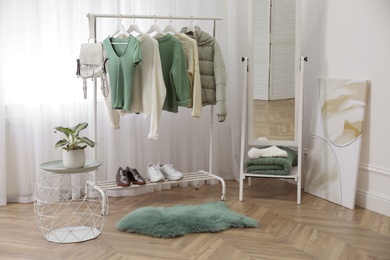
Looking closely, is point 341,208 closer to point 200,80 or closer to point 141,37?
point 200,80

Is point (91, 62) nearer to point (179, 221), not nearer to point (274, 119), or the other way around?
point (179, 221)

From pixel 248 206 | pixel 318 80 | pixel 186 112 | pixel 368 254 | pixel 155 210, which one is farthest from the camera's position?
pixel 186 112

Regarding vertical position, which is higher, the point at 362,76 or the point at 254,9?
the point at 254,9

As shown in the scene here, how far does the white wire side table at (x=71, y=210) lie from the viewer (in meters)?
3.41

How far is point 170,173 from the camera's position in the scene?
428cm

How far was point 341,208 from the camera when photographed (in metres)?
4.05

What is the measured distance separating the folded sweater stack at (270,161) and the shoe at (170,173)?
54 centimetres

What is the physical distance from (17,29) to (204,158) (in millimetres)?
1905

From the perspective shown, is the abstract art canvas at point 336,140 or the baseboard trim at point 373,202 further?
the abstract art canvas at point 336,140

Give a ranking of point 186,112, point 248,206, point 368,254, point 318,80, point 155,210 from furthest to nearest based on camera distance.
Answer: point 186,112 → point 318,80 → point 248,206 → point 155,210 → point 368,254

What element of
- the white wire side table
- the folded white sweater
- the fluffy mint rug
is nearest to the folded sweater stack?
the folded white sweater

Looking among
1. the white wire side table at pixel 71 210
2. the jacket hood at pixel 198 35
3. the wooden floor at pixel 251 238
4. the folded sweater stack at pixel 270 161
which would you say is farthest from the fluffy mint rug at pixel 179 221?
the jacket hood at pixel 198 35

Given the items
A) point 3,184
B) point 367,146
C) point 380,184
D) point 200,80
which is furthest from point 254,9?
point 3,184

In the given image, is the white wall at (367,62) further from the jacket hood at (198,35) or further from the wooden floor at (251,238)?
the jacket hood at (198,35)
